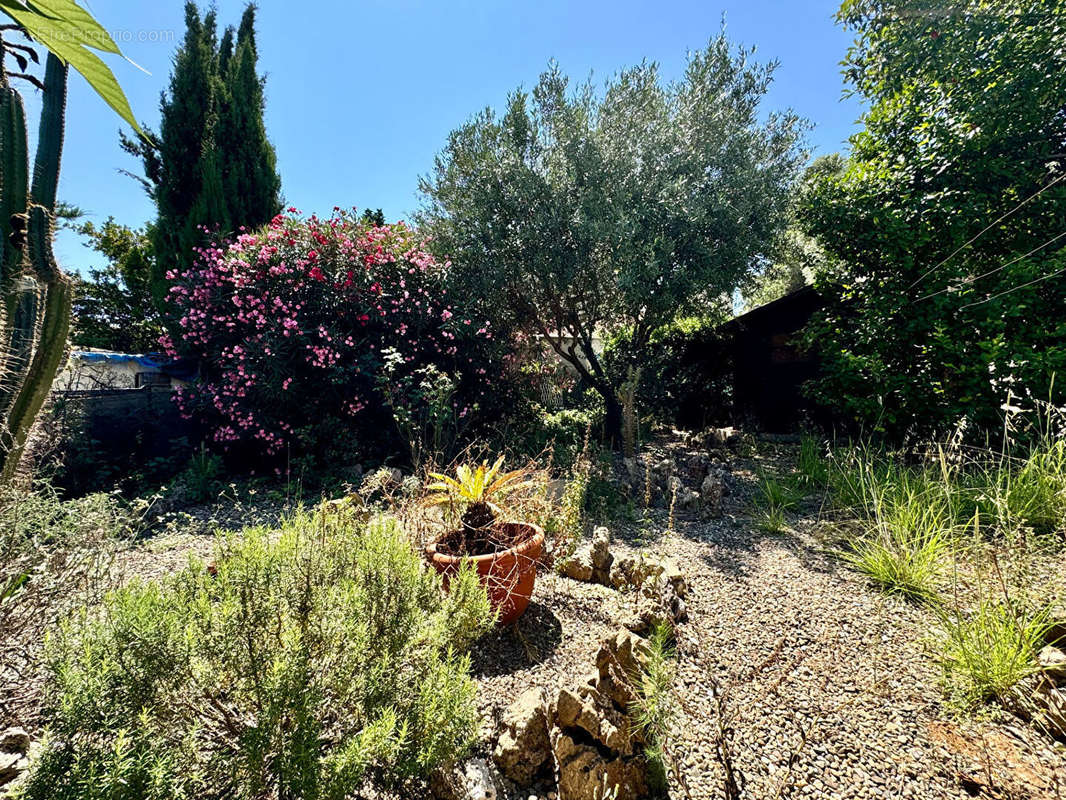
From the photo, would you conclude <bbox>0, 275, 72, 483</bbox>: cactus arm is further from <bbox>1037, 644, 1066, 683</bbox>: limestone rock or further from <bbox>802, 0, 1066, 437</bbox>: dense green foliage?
<bbox>802, 0, 1066, 437</bbox>: dense green foliage

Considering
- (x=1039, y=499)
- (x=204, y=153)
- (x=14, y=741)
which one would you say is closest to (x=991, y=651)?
(x=1039, y=499)

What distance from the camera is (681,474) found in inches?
203

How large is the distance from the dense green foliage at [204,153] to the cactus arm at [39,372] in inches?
290

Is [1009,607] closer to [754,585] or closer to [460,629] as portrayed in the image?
[754,585]

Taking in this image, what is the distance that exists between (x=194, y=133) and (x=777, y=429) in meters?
11.6

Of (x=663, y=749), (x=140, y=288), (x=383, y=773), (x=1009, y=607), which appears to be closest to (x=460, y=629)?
(x=383, y=773)

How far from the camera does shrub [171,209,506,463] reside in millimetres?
5051

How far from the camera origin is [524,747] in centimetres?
149

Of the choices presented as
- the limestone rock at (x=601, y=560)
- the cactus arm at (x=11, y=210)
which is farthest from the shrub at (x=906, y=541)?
the cactus arm at (x=11, y=210)

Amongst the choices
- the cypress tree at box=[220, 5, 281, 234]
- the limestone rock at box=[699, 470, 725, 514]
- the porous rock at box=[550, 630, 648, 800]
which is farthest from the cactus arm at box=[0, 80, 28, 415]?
the cypress tree at box=[220, 5, 281, 234]

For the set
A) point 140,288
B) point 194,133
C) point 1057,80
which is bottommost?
point 1057,80

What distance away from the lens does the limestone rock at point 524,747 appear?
4.84 feet

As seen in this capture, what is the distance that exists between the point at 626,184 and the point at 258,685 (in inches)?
243

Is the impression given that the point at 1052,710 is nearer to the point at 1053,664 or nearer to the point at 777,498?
the point at 1053,664
